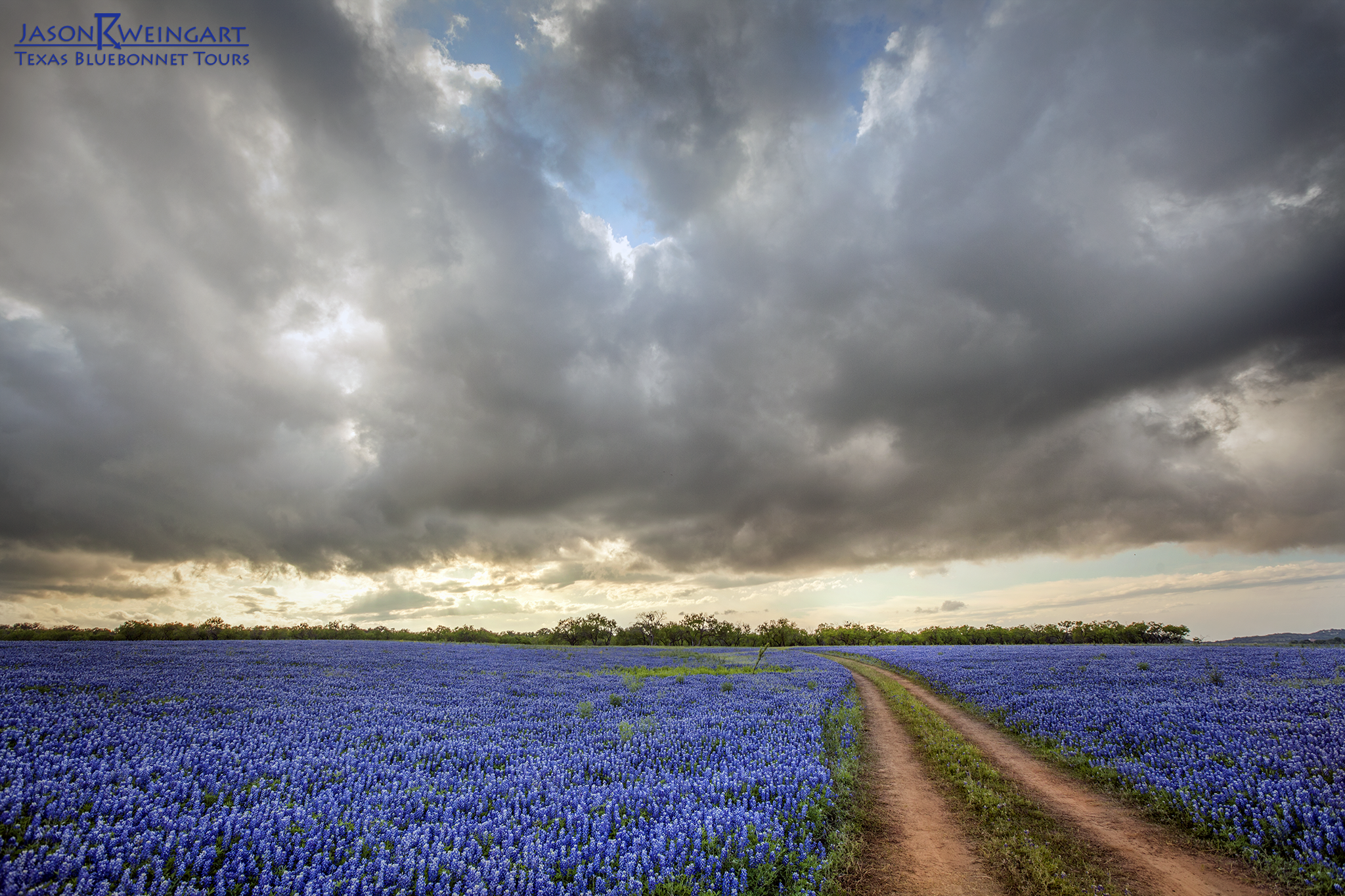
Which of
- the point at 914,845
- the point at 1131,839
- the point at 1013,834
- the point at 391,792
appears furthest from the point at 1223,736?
the point at 391,792

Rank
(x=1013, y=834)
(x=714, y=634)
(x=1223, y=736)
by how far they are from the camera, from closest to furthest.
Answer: (x=1013, y=834) → (x=1223, y=736) → (x=714, y=634)

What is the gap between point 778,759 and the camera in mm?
10344

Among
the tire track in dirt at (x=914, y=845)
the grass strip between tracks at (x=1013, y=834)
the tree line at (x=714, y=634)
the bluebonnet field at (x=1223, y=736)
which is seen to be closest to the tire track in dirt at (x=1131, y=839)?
the grass strip between tracks at (x=1013, y=834)

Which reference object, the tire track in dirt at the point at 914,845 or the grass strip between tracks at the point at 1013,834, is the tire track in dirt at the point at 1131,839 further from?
the tire track in dirt at the point at 914,845

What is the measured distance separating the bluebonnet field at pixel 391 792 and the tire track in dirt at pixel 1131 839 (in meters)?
3.91

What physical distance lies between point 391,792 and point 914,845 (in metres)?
8.07

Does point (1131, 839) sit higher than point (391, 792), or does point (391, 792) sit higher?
point (391, 792)

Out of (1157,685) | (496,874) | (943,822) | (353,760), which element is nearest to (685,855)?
(496,874)

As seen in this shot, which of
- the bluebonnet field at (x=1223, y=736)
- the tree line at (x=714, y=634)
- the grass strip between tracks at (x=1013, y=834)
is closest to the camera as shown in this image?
the grass strip between tracks at (x=1013, y=834)

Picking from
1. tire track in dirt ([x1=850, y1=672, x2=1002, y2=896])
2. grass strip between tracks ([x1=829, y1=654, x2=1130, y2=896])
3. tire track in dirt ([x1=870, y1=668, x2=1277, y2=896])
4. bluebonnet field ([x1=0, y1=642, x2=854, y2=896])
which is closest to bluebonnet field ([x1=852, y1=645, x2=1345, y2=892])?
tire track in dirt ([x1=870, y1=668, x2=1277, y2=896])

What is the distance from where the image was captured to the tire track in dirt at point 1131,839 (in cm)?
681

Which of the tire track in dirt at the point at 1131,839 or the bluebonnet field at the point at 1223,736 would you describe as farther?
the bluebonnet field at the point at 1223,736

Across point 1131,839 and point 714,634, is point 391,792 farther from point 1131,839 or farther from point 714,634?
point 714,634

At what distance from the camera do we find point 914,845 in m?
7.87
